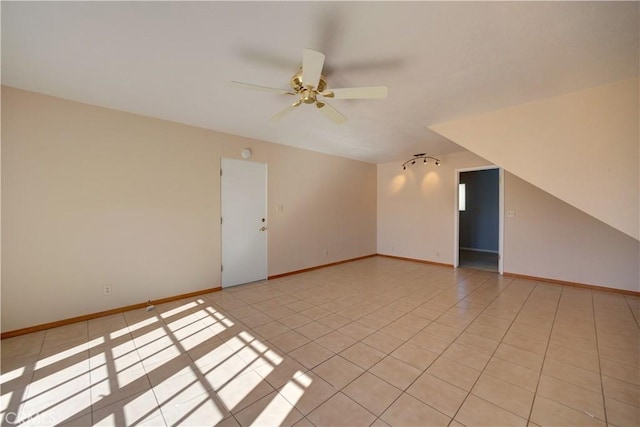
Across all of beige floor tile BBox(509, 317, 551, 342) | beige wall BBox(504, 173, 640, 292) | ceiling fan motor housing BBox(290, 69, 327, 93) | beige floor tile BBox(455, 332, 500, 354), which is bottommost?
beige floor tile BBox(455, 332, 500, 354)

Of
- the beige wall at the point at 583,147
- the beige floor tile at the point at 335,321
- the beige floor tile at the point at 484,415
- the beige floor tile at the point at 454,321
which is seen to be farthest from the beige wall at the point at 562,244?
the beige floor tile at the point at 484,415

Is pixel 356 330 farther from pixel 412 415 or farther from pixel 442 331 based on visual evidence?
pixel 412 415

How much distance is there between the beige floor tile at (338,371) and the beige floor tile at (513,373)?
1042 millimetres

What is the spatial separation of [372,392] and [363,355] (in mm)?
442

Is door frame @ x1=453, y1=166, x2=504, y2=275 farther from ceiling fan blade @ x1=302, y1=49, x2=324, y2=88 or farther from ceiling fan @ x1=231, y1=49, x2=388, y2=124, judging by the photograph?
ceiling fan blade @ x1=302, y1=49, x2=324, y2=88

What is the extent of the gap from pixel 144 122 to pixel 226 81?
63.4 inches

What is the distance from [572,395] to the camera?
1.72 m

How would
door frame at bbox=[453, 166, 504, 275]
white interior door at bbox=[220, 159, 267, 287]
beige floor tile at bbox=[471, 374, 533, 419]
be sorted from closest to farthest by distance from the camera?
beige floor tile at bbox=[471, 374, 533, 419], white interior door at bbox=[220, 159, 267, 287], door frame at bbox=[453, 166, 504, 275]

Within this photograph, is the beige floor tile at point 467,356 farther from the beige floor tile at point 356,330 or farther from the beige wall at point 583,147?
the beige wall at point 583,147

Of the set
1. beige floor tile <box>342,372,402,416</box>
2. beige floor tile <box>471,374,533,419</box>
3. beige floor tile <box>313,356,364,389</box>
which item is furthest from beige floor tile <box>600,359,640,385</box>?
beige floor tile <box>313,356,364,389</box>

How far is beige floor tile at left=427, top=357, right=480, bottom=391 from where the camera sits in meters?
1.84

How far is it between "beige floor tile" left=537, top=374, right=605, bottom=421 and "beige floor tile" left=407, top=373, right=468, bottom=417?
591 millimetres

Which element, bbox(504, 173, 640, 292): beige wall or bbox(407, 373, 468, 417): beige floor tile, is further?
bbox(504, 173, 640, 292): beige wall

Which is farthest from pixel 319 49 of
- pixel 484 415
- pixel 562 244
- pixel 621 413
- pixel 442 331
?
pixel 562 244
